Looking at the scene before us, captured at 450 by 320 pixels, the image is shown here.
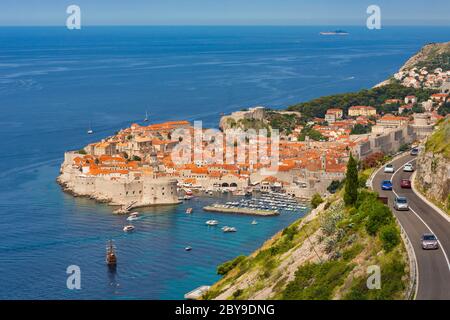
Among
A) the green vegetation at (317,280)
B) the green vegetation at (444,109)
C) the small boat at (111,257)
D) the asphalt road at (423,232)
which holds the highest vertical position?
the asphalt road at (423,232)

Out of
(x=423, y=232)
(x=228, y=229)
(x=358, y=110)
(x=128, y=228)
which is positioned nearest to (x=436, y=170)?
(x=423, y=232)

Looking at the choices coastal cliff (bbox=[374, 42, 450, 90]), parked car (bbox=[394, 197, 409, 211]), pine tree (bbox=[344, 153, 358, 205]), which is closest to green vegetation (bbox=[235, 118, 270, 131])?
coastal cliff (bbox=[374, 42, 450, 90])

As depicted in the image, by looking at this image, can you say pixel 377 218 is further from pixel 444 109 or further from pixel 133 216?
pixel 444 109

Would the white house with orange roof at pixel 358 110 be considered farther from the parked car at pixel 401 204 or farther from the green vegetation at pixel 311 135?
the parked car at pixel 401 204

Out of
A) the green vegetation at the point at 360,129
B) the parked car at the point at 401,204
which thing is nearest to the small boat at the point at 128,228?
the parked car at the point at 401,204

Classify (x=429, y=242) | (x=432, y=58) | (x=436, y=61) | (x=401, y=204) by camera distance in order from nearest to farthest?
(x=429, y=242), (x=401, y=204), (x=436, y=61), (x=432, y=58)

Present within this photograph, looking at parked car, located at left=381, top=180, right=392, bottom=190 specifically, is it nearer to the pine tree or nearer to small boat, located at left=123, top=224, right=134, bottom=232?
the pine tree
